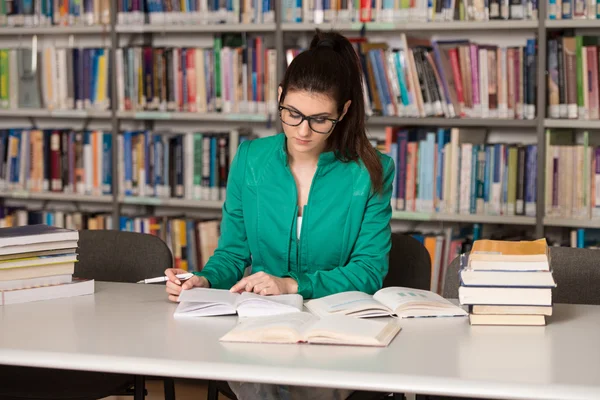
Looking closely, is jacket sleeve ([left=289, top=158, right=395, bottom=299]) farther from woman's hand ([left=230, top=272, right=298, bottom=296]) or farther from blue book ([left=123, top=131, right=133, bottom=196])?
blue book ([left=123, top=131, right=133, bottom=196])

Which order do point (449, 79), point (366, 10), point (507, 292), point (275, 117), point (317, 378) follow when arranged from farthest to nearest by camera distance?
point (275, 117)
point (366, 10)
point (449, 79)
point (507, 292)
point (317, 378)

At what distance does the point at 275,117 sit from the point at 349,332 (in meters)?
2.09

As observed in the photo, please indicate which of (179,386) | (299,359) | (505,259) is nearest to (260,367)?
(299,359)

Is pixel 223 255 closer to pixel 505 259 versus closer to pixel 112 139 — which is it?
pixel 505 259

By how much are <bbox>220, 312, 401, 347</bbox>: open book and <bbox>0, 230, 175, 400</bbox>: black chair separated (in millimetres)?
567

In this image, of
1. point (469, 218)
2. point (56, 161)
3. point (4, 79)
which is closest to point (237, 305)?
point (469, 218)

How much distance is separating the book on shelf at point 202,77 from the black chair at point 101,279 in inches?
51.6

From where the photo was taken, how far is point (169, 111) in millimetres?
3799

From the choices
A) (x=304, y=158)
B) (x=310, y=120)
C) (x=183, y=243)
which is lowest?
(x=183, y=243)

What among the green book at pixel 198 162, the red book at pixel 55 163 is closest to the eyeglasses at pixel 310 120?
the green book at pixel 198 162

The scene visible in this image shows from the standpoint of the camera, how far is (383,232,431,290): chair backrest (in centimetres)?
231

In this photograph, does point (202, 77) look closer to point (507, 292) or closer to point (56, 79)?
point (56, 79)

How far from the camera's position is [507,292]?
173 cm

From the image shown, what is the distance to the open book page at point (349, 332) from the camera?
157 centimetres
